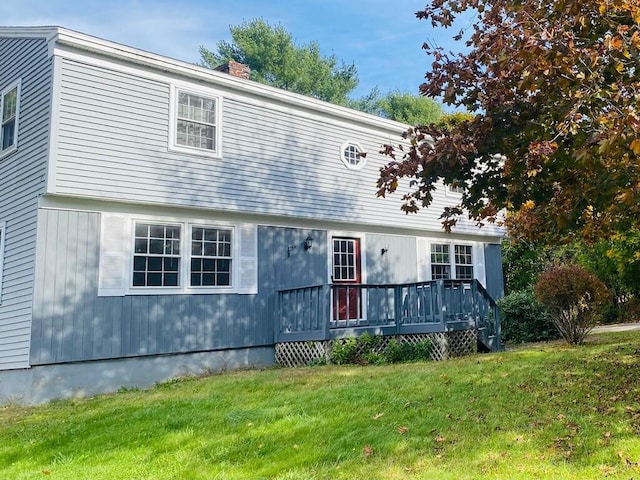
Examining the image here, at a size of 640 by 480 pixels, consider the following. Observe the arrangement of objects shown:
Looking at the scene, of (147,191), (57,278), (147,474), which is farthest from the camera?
(147,191)

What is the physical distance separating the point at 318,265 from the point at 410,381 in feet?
17.7

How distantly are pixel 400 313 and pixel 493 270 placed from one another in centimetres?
584

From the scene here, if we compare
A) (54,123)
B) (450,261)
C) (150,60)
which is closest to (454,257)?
(450,261)

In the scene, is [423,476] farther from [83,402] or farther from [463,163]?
[83,402]

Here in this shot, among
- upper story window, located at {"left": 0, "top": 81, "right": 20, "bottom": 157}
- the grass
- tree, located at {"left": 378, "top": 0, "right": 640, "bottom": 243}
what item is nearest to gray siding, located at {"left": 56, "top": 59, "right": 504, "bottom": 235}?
upper story window, located at {"left": 0, "top": 81, "right": 20, "bottom": 157}

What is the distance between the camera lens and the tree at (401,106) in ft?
120

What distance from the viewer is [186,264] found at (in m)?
10.2

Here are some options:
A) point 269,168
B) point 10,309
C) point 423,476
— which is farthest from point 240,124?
point 423,476

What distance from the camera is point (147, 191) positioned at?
9.84 metres

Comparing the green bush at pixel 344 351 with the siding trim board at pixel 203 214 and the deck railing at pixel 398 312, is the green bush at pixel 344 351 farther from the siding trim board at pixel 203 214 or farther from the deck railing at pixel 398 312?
the siding trim board at pixel 203 214

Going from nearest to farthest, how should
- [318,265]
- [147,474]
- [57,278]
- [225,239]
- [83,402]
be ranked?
1. [147,474]
2. [83,402]
3. [57,278]
4. [225,239]
5. [318,265]

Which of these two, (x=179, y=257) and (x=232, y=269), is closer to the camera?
(x=179, y=257)

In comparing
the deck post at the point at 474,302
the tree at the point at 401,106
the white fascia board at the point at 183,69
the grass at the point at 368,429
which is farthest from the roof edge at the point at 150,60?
the tree at the point at 401,106

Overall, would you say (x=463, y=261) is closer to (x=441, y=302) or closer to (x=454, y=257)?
(x=454, y=257)
